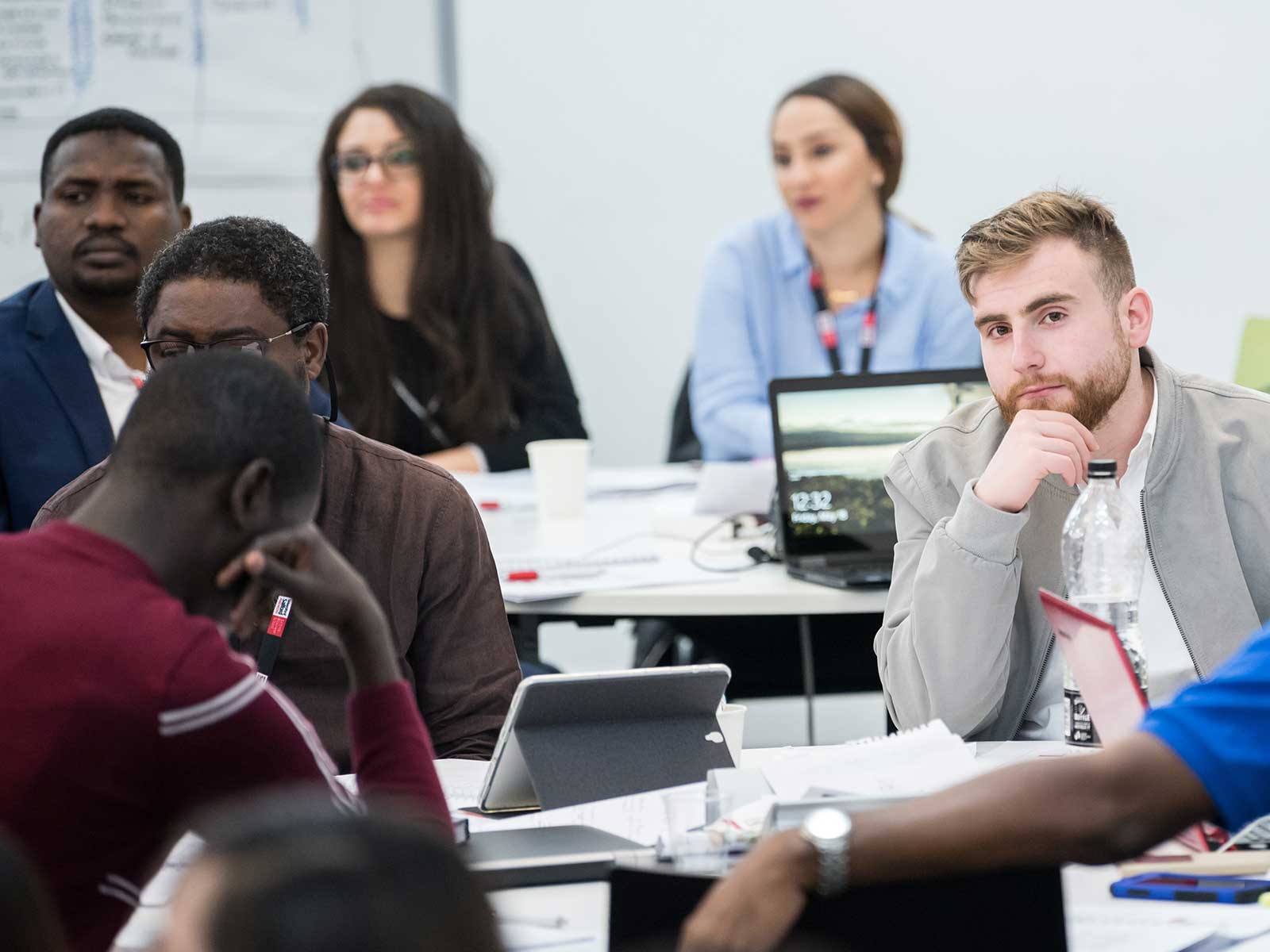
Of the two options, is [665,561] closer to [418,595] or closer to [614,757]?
[418,595]

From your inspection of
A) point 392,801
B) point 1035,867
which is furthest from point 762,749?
point 1035,867

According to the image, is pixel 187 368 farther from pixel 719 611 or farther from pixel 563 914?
pixel 719 611

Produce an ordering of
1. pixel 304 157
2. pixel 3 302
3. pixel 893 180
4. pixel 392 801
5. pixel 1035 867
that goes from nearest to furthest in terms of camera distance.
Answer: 1. pixel 1035 867
2. pixel 392 801
3. pixel 3 302
4. pixel 893 180
5. pixel 304 157

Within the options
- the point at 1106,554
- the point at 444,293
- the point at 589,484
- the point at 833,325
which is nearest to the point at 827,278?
the point at 833,325

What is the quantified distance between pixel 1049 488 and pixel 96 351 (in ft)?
5.94

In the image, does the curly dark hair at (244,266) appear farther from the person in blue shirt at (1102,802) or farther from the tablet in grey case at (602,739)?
the person in blue shirt at (1102,802)

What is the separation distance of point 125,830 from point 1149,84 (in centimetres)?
484

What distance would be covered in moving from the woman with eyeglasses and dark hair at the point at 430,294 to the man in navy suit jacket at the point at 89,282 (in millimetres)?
917

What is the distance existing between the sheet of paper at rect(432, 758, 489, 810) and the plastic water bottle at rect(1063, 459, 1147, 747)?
0.76 metres

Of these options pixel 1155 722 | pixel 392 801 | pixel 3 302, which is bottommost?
pixel 392 801

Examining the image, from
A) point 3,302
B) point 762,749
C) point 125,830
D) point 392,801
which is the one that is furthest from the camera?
point 3,302

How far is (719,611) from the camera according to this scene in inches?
104

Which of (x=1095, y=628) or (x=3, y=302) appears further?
(x=3, y=302)

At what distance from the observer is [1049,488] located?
206 cm
